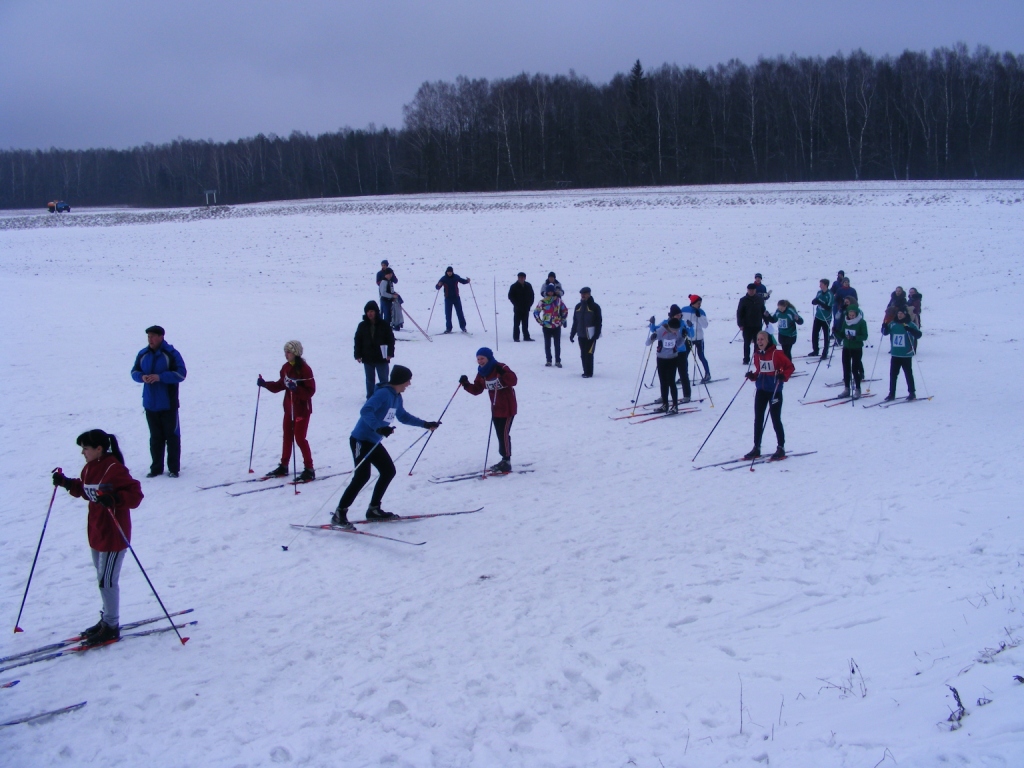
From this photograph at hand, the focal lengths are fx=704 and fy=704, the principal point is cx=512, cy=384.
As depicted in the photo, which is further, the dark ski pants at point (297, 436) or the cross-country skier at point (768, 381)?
the cross-country skier at point (768, 381)

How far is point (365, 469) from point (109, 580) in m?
2.65

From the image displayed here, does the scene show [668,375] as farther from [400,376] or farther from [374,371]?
[400,376]

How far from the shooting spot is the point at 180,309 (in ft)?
75.1

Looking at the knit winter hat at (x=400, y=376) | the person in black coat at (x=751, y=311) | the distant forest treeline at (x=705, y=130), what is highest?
the distant forest treeline at (x=705, y=130)

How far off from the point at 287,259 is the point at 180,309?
33.8ft

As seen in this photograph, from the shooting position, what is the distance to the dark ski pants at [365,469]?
7.32 m

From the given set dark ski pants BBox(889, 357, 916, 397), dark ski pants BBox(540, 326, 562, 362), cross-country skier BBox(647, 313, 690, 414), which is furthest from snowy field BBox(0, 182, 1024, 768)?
dark ski pants BBox(540, 326, 562, 362)

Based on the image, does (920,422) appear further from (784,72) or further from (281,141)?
(281,141)

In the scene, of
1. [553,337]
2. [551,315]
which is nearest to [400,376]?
[551,315]

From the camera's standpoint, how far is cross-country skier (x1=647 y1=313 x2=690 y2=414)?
39.1ft

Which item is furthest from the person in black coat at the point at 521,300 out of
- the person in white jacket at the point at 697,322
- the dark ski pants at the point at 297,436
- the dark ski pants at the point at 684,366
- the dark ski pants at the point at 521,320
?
the dark ski pants at the point at 297,436

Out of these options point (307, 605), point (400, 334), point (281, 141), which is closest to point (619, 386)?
point (400, 334)

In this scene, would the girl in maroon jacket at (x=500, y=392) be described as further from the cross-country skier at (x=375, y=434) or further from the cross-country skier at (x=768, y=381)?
the cross-country skier at (x=768, y=381)

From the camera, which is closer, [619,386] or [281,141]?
[619,386]
